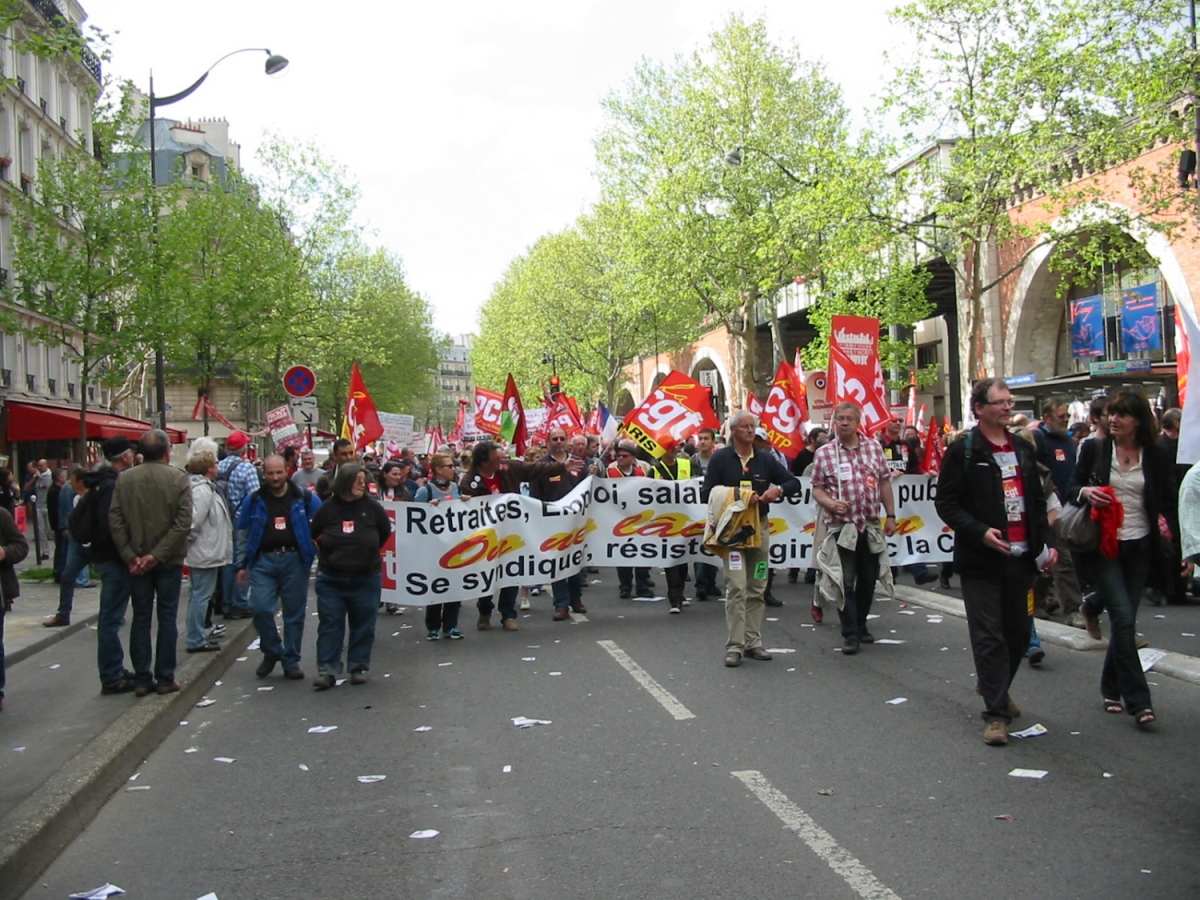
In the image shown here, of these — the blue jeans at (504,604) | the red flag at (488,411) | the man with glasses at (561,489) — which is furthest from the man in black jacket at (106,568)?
the red flag at (488,411)

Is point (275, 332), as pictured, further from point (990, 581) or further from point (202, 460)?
point (990, 581)

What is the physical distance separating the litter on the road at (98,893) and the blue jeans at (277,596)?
444 centimetres

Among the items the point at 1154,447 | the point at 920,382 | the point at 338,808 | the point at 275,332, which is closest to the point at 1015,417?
the point at 1154,447

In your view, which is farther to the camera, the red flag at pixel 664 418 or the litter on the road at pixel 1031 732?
the red flag at pixel 664 418

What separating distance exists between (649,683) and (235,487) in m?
5.73

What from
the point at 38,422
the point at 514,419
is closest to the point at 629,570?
the point at 514,419

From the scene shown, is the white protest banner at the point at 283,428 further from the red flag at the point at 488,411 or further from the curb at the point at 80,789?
the curb at the point at 80,789

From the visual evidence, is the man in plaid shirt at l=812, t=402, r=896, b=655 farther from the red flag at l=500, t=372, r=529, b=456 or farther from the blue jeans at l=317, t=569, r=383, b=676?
the red flag at l=500, t=372, r=529, b=456

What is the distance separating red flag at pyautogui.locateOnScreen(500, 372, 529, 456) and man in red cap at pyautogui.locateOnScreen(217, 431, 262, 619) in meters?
4.66

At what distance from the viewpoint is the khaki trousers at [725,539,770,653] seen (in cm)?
884

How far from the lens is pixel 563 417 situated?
26.5 meters

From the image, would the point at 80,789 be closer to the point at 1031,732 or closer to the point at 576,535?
the point at 1031,732

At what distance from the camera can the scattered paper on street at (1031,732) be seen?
6.52 meters

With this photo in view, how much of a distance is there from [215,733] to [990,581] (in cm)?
478
